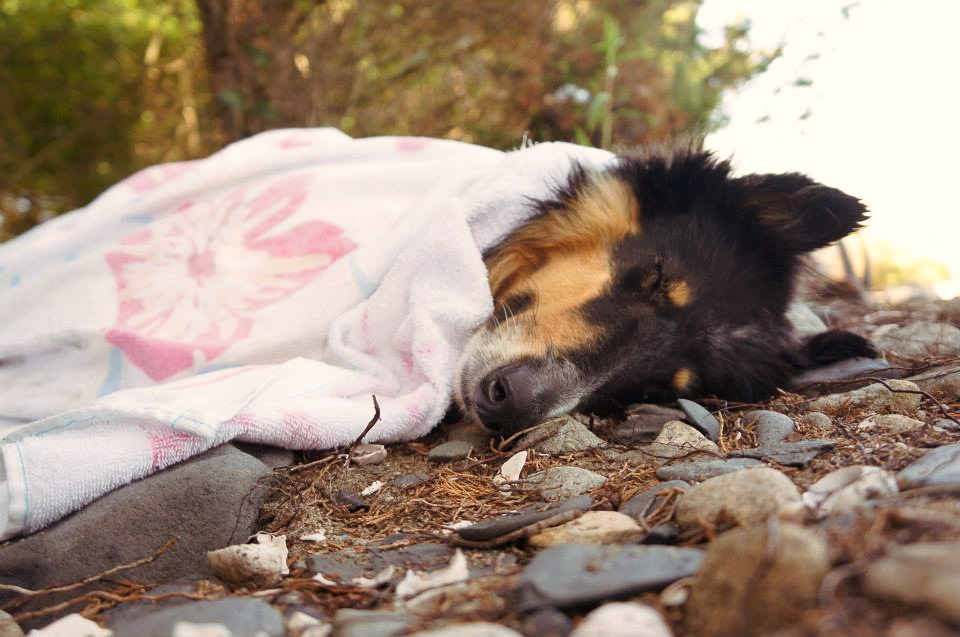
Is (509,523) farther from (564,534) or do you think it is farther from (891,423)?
(891,423)

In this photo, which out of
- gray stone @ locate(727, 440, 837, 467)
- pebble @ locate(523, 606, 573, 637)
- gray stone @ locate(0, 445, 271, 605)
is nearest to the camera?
pebble @ locate(523, 606, 573, 637)

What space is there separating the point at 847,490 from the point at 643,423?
1156 millimetres

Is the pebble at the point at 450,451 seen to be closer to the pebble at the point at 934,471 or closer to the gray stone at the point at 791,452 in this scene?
the gray stone at the point at 791,452

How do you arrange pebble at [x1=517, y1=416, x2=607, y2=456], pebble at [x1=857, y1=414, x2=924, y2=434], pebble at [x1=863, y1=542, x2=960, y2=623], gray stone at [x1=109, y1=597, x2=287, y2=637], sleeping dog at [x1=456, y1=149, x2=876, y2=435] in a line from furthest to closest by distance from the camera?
1. sleeping dog at [x1=456, y1=149, x2=876, y2=435]
2. pebble at [x1=517, y1=416, x2=607, y2=456]
3. pebble at [x1=857, y1=414, x2=924, y2=434]
4. gray stone at [x1=109, y1=597, x2=287, y2=637]
5. pebble at [x1=863, y1=542, x2=960, y2=623]

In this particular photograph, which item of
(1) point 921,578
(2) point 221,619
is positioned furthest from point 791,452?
(2) point 221,619

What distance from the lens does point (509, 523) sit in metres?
1.85

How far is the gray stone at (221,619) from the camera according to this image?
4.64 ft

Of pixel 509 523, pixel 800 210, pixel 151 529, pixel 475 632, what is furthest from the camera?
pixel 800 210

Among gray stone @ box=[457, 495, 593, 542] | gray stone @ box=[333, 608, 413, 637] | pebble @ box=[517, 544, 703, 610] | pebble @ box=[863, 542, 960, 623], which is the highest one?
pebble @ box=[863, 542, 960, 623]

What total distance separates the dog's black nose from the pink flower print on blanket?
1227 millimetres

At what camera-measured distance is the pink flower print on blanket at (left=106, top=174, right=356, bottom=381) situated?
320cm

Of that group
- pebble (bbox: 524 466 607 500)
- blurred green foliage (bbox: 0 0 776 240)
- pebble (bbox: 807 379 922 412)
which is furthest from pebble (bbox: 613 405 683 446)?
blurred green foliage (bbox: 0 0 776 240)

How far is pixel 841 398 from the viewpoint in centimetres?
273

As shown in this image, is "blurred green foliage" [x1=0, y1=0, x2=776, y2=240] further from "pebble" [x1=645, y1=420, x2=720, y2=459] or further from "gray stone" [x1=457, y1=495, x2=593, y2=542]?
"gray stone" [x1=457, y1=495, x2=593, y2=542]
